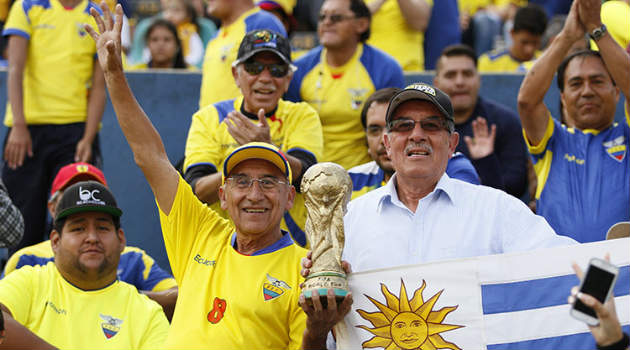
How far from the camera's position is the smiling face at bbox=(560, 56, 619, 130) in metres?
4.91

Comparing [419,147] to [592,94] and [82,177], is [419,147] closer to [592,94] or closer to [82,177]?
[592,94]

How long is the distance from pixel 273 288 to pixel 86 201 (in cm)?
152

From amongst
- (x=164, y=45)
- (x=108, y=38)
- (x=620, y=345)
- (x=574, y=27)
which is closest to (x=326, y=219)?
(x=620, y=345)

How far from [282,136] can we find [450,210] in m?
1.89

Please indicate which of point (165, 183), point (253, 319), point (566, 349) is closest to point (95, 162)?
point (165, 183)

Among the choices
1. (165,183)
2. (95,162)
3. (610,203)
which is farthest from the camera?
(95,162)

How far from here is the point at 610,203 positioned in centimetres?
465

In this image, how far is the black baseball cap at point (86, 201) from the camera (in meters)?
4.73

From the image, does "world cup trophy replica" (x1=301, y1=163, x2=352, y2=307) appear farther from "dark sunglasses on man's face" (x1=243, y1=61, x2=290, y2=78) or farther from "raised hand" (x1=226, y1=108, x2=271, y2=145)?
"dark sunglasses on man's face" (x1=243, y1=61, x2=290, y2=78)

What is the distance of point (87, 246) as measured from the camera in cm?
470

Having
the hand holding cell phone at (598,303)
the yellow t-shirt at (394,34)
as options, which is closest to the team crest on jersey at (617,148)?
the hand holding cell phone at (598,303)

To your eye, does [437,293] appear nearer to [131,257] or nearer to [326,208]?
[326,208]

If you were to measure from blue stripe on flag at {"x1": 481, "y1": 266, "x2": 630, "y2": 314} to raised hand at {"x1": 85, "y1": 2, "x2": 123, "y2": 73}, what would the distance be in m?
1.86

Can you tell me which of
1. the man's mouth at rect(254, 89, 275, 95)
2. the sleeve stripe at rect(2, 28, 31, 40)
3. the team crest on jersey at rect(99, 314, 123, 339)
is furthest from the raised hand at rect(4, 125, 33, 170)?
the team crest on jersey at rect(99, 314, 123, 339)
